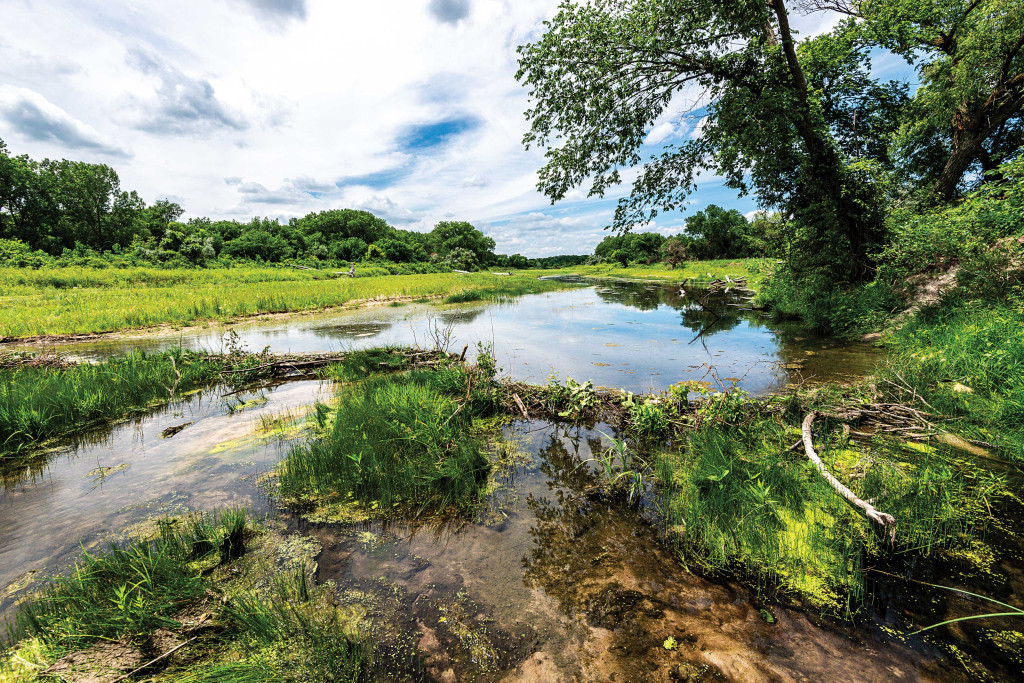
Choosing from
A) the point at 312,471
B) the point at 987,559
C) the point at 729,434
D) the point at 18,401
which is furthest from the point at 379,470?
the point at 18,401

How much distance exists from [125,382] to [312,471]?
5379 millimetres

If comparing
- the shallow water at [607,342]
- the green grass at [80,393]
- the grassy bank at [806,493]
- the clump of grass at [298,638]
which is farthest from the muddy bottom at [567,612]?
the green grass at [80,393]

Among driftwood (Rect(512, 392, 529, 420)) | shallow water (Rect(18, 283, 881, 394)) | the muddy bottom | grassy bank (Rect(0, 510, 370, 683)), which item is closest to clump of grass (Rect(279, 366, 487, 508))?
the muddy bottom

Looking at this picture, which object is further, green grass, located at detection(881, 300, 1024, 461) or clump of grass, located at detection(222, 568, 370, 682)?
green grass, located at detection(881, 300, 1024, 461)

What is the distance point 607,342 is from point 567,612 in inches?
357

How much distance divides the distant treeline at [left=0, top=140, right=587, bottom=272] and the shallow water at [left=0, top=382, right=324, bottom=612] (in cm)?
4194

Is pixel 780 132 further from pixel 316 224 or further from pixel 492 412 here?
pixel 316 224

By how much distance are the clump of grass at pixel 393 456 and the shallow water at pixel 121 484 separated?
22.0 inches

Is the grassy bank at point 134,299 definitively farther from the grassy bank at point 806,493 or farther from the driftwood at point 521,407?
the grassy bank at point 806,493

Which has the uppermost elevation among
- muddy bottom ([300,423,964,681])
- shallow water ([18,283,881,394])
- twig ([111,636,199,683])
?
shallow water ([18,283,881,394])

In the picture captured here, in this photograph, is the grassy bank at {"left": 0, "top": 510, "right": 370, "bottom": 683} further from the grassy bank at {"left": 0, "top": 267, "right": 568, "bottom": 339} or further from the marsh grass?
the grassy bank at {"left": 0, "top": 267, "right": 568, "bottom": 339}

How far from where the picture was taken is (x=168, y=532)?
2.98 meters

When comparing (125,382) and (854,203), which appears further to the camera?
(854,203)

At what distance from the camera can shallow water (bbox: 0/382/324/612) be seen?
3148 mm
